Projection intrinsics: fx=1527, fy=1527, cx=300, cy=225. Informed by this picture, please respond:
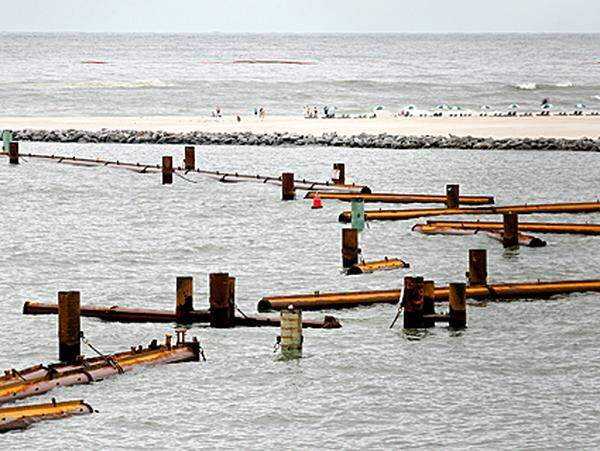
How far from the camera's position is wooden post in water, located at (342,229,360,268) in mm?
32969

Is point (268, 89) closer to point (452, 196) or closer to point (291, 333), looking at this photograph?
point (452, 196)

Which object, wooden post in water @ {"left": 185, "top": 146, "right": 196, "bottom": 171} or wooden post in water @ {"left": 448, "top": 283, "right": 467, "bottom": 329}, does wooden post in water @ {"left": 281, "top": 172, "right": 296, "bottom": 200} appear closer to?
wooden post in water @ {"left": 185, "top": 146, "right": 196, "bottom": 171}

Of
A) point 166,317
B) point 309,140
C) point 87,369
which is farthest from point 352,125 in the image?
point 87,369

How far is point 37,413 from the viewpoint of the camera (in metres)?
20.8

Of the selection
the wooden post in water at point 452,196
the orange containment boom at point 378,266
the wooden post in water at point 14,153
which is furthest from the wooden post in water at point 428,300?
the wooden post in water at point 14,153

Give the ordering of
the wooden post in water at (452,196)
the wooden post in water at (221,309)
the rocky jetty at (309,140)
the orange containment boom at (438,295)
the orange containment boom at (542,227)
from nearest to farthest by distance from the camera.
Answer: the wooden post in water at (221,309) < the orange containment boom at (438,295) < the orange containment boom at (542,227) < the wooden post in water at (452,196) < the rocky jetty at (309,140)

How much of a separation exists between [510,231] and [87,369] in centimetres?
1541

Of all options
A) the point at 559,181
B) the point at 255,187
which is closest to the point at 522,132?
the point at 559,181

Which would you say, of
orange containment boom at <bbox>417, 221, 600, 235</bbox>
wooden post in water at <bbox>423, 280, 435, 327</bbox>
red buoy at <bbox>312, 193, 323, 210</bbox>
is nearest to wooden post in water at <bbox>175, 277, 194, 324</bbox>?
wooden post in water at <bbox>423, 280, 435, 327</bbox>

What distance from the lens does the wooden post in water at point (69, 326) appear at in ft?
76.9

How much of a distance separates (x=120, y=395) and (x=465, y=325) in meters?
7.01

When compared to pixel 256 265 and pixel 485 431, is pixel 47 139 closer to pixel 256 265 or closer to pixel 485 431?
pixel 256 265

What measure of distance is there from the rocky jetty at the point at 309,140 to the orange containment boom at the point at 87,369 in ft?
140

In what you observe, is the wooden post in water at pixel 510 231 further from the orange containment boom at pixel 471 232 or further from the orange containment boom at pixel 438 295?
the orange containment boom at pixel 438 295
